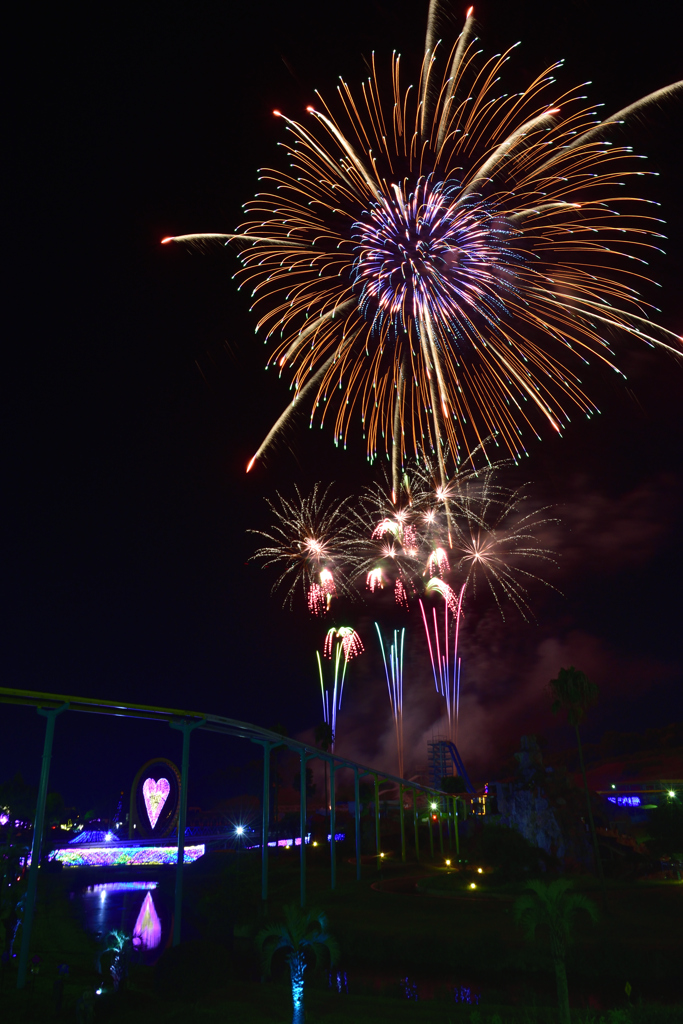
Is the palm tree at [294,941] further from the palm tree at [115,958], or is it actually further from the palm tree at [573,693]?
the palm tree at [573,693]

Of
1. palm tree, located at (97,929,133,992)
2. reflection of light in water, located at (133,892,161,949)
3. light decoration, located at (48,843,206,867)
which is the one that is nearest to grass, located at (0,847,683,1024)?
palm tree, located at (97,929,133,992)

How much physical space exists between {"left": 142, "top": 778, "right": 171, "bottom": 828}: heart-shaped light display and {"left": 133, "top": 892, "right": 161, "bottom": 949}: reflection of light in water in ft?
130

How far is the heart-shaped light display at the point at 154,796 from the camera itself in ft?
267

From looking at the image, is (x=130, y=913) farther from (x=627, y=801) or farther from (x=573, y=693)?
(x=627, y=801)

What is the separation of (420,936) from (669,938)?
9.17 m

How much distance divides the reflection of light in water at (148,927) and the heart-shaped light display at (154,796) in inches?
1564

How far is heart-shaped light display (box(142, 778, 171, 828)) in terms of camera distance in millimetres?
81250

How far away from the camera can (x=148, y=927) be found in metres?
34.5

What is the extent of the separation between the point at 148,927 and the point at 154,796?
5092 centimetres

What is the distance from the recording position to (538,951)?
23.0 m

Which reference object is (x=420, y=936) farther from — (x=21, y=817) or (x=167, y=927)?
(x=21, y=817)

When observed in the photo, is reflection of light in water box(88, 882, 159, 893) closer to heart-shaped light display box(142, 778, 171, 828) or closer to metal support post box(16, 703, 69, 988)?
heart-shaped light display box(142, 778, 171, 828)

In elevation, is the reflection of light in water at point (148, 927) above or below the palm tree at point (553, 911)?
below

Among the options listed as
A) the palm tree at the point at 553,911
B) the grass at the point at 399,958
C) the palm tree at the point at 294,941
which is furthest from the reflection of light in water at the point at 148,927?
the palm tree at the point at 553,911
